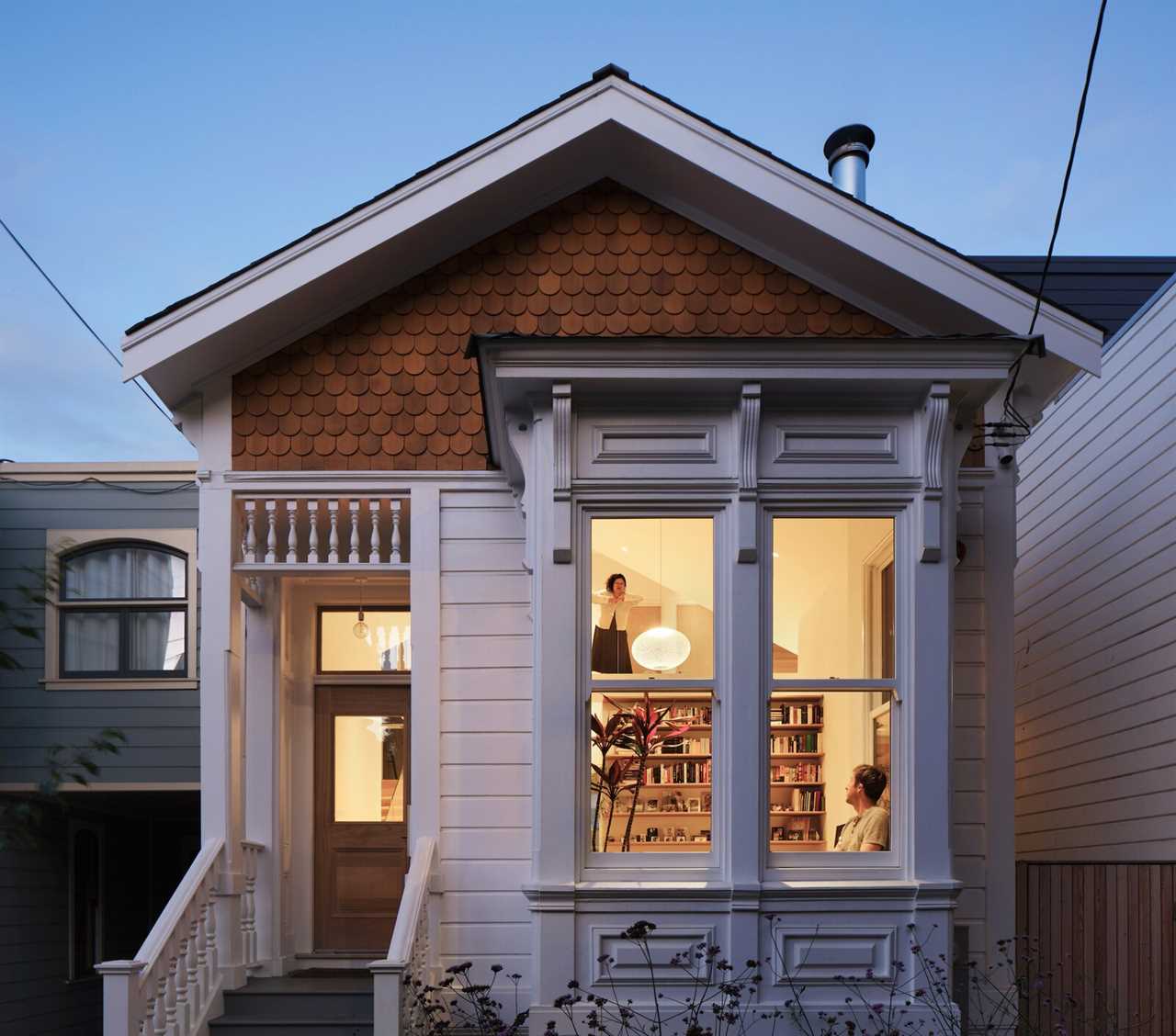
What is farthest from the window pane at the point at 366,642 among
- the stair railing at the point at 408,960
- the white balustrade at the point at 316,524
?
the stair railing at the point at 408,960

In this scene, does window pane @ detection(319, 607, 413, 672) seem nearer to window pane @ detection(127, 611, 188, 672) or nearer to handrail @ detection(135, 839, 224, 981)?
handrail @ detection(135, 839, 224, 981)

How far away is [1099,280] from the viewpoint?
12430mm

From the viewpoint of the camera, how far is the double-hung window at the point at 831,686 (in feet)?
20.2

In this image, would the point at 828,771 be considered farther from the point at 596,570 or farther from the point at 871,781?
the point at 596,570

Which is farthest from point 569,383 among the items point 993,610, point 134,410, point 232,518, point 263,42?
point 134,410

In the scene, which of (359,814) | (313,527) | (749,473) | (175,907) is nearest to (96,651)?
(359,814)

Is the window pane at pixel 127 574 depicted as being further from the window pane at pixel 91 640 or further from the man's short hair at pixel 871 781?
the man's short hair at pixel 871 781

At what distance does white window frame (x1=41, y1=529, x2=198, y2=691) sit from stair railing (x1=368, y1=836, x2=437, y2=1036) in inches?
229

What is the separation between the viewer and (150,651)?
40.7ft

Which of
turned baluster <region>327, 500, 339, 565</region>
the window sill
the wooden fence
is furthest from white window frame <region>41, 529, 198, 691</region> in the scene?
the wooden fence

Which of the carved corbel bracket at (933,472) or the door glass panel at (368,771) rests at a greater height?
the carved corbel bracket at (933,472)

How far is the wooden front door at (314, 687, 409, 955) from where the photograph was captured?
8820 millimetres

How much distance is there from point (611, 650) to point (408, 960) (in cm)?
170

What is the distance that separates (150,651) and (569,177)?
6995mm
